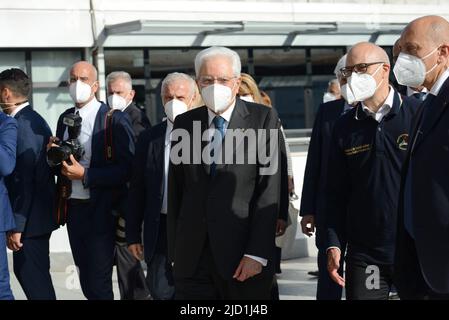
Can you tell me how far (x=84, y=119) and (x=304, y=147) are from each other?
5.79 meters

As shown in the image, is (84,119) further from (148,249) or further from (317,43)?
(317,43)

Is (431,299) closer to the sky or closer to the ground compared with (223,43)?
closer to the ground

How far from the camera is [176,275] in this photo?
16.9ft

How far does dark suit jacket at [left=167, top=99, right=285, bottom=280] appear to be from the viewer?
4941 millimetres

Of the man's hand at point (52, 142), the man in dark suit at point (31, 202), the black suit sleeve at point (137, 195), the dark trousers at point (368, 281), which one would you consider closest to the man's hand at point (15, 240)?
the man in dark suit at point (31, 202)

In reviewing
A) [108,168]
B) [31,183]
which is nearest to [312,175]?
[108,168]

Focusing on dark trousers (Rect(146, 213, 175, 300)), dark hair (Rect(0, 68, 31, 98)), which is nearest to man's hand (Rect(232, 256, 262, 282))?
dark trousers (Rect(146, 213, 175, 300))

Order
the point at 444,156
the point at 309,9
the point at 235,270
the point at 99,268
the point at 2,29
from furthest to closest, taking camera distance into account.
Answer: the point at 309,9, the point at 2,29, the point at 99,268, the point at 235,270, the point at 444,156

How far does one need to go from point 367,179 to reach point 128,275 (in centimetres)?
329

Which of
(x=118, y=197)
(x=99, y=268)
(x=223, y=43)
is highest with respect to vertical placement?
(x=223, y=43)

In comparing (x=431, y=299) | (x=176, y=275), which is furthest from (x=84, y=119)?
(x=431, y=299)

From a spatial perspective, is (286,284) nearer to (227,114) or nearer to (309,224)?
(309,224)

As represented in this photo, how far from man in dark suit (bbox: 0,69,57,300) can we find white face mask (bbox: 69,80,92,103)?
1.28ft

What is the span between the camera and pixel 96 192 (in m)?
7.05
